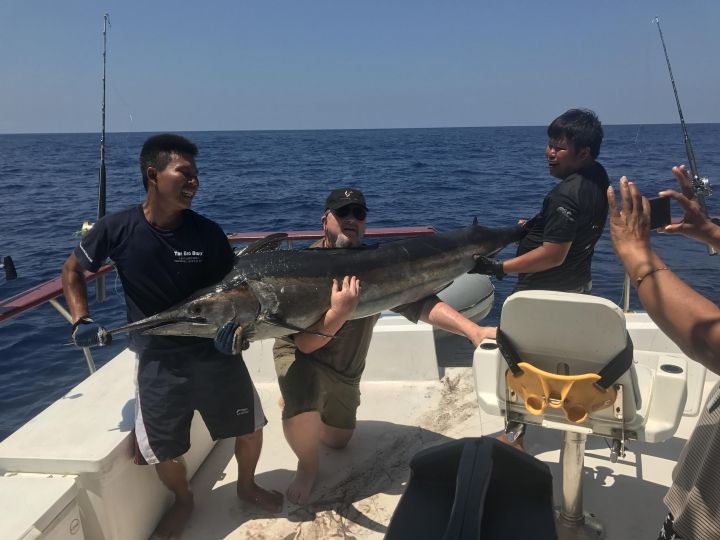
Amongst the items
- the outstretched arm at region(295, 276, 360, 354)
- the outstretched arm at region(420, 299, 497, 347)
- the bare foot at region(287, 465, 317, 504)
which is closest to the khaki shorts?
the outstretched arm at region(295, 276, 360, 354)

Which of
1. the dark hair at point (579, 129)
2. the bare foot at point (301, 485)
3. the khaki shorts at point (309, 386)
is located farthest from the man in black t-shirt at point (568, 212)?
the bare foot at point (301, 485)

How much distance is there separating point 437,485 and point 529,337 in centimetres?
54

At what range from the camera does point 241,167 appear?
29703mm

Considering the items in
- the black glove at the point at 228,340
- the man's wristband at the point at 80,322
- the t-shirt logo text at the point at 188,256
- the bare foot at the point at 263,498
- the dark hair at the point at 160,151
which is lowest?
the bare foot at the point at 263,498

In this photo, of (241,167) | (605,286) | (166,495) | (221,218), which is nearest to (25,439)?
(166,495)

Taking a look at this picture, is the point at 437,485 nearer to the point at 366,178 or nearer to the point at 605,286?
the point at 605,286

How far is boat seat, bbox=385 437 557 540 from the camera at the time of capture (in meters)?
1.39

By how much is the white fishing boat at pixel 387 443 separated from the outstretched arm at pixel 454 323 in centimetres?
23

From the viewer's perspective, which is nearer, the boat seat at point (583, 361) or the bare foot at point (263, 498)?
the boat seat at point (583, 361)

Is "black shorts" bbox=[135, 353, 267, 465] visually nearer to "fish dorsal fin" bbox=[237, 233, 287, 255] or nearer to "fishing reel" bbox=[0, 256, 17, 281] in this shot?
"fish dorsal fin" bbox=[237, 233, 287, 255]

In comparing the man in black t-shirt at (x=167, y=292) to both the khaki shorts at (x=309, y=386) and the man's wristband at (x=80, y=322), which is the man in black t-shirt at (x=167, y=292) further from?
the khaki shorts at (x=309, y=386)

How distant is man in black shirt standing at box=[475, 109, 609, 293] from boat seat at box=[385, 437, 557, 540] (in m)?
1.37

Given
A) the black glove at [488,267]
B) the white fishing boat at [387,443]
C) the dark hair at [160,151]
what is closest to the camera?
the white fishing boat at [387,443]

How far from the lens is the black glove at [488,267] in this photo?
287cm
